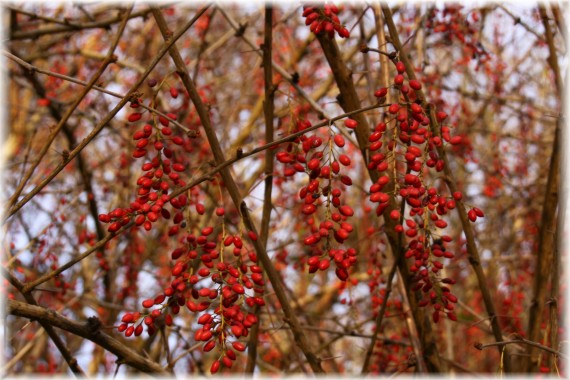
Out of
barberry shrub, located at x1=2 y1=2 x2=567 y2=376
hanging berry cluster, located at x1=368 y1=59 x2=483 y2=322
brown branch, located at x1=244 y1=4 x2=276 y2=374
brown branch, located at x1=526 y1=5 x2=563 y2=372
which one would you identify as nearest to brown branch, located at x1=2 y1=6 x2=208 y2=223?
barberry shrub, located at x1=2 y1=2 x2=567 y2=376

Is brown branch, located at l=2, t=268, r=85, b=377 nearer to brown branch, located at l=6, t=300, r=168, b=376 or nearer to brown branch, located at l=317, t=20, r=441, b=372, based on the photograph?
brown branch, located at l=6, t=300, r=168, b=376

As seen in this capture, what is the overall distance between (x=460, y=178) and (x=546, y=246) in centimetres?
254

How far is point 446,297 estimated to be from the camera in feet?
5.90

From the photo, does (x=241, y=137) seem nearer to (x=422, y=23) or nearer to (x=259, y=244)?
(x=422, y=23)

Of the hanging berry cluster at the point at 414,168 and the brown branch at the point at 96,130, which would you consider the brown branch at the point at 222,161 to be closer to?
the brown branch at the point at 96,130

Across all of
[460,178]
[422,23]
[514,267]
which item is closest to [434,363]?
[422,23]

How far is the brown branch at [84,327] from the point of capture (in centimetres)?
169

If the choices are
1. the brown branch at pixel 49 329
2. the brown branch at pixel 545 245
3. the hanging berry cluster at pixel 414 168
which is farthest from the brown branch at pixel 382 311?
the brown branch at pixel 49 329

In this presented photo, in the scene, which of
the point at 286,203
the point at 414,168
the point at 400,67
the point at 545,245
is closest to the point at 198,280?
the point at 414,168

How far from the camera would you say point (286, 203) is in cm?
394

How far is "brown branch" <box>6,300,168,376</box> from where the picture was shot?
169 centimetres

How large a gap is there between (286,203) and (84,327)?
2233mm

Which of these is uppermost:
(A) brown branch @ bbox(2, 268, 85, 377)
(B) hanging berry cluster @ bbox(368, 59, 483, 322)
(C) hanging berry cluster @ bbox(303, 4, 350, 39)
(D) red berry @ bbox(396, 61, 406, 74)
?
(C) hanging berry cluster @ bbox(303, 4, 350, 39)

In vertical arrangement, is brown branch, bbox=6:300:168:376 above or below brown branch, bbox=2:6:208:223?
below
